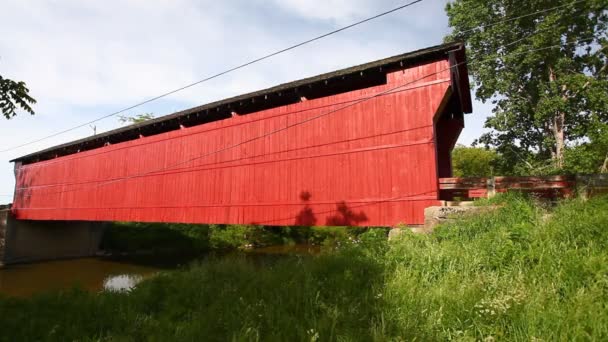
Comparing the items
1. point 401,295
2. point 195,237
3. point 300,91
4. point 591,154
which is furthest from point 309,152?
point 195,237

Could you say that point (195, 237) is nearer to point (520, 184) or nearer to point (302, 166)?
point (302, 166)

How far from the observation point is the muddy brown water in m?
15.1

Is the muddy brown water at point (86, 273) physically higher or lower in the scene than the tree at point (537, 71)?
lower

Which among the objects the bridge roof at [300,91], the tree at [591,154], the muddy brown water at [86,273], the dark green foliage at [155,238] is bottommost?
the muddy brown water at [86,273]

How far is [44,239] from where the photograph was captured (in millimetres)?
22359

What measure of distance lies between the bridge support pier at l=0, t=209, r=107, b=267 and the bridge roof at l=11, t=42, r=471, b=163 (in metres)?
11.4

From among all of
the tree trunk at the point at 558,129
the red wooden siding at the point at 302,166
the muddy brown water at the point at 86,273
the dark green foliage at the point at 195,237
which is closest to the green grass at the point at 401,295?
the red wooden siding at the point at 302,166

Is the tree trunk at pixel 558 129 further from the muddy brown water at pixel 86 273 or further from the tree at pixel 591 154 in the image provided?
the muddy brown water at pixel 86 273

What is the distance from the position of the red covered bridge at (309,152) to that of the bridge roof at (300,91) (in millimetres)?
36

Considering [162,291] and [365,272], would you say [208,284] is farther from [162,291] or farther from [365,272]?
[365,272]

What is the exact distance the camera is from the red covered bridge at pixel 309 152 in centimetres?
793

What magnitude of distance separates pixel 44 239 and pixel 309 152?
864 inches

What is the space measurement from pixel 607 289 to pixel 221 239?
26137mm

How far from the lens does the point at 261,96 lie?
35.2 ft
